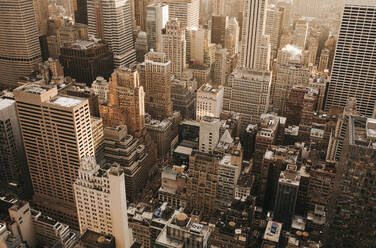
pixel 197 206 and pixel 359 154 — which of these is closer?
pixel 359 154

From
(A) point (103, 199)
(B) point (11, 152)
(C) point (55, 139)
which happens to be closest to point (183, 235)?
(A) point (103, 199)

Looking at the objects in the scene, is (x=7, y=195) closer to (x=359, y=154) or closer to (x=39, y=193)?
(x=39, y=193)

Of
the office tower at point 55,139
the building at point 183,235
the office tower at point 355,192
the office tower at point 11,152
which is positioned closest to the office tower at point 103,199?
the building at point 183,235

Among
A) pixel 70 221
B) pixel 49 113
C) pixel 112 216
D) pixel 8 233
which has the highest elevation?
pixel 49 113

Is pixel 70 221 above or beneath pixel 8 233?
beneath

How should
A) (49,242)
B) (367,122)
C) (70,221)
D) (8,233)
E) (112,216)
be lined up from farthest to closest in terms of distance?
(70,221) < (49,242) < (8,233) < (367,122) < (112,216)

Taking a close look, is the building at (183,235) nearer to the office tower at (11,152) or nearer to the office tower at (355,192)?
the office tower at (355,192)

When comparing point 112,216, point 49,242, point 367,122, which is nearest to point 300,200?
point 367,122
